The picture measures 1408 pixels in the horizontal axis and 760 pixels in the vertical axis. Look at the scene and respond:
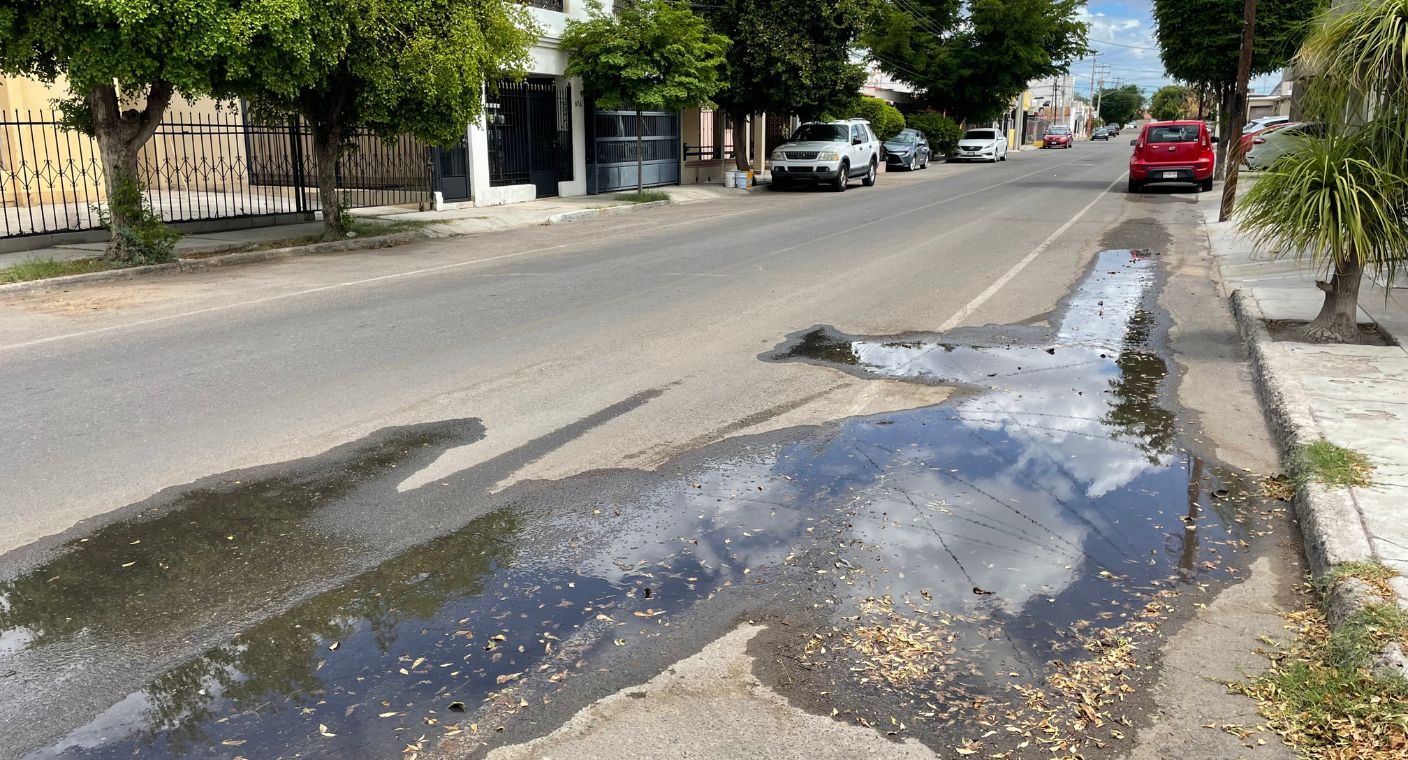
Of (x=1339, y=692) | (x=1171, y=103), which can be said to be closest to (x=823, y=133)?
(x=1339, y=692)

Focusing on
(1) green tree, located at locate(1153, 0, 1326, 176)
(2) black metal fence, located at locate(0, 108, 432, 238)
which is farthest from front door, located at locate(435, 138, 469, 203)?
(1) green tree, located at locate(1153, 0, 1326, 176)

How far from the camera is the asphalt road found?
593 centimetres

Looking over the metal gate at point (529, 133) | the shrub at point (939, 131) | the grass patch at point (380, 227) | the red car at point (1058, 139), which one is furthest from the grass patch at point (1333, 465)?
the red car at point (1058, 139)

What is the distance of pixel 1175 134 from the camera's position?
83.6 ft

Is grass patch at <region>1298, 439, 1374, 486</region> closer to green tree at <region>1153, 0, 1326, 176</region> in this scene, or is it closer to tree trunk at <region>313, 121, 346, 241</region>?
tree trunk at <region>313, 121, 346, 241</region>

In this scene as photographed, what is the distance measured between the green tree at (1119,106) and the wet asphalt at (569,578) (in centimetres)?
17844

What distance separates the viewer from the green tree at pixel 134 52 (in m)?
11.6

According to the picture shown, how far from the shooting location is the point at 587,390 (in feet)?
23.6

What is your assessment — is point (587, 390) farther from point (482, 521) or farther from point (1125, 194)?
point (1125, 194)

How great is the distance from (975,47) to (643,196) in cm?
3110

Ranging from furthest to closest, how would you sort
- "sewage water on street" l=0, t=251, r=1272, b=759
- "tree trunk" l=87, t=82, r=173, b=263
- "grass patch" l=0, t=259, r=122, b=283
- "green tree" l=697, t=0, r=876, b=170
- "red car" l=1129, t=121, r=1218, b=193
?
"green tree" l=697, t=0, r=876, b=170, "red car" l=1129, t=121, r=1218, b=193, "tree trunk" l=87, t=82, r=173, b=263, "grass patch" l=0, t=259, r=122, b=283, "sewage water on street" l=0, t=251, r=1272, b=759

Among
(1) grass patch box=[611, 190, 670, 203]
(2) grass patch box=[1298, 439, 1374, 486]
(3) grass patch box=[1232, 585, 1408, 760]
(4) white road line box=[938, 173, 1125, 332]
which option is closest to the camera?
(3) grass patch box=[1232, 585, 1408, 760]

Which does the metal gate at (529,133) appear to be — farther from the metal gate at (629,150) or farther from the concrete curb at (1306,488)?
the concrete curb at (1306,488)

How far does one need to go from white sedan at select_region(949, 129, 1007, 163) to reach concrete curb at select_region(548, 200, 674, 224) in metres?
27.8
